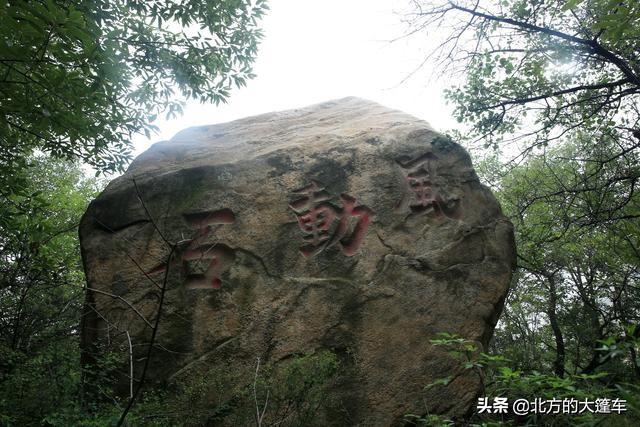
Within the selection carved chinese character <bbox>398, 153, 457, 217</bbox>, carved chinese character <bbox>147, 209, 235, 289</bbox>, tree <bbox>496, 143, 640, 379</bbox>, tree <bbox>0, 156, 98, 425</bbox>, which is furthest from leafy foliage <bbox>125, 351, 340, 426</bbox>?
tree <bbox>496, 143, 640, 379</bbox>

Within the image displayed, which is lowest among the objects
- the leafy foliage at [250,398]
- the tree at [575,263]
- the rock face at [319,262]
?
the leafy foliage at [250,398]

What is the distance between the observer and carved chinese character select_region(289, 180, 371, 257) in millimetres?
4348

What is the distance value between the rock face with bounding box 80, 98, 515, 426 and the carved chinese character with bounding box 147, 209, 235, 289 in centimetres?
1

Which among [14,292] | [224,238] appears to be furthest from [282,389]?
[14,292]

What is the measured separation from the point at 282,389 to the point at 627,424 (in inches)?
178

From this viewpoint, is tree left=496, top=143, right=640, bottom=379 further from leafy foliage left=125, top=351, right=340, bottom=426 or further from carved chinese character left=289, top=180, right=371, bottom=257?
leafy foliage left=125, top=351, right=340, bottom=426

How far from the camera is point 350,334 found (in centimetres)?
397

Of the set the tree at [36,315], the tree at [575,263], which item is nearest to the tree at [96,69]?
the tree at [36,315]

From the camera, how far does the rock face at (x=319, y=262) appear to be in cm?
390

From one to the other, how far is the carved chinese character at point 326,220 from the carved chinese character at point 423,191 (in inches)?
18.0

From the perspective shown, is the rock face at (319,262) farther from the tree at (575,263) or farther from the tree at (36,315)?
the tree at (575,263)

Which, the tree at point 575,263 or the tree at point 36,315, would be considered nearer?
the tree at point 36,315

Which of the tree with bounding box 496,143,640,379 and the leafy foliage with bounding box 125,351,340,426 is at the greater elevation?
the tree with bounding box 496,143,640,379

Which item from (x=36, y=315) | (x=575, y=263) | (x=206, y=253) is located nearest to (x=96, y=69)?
(x=206, y=253)
